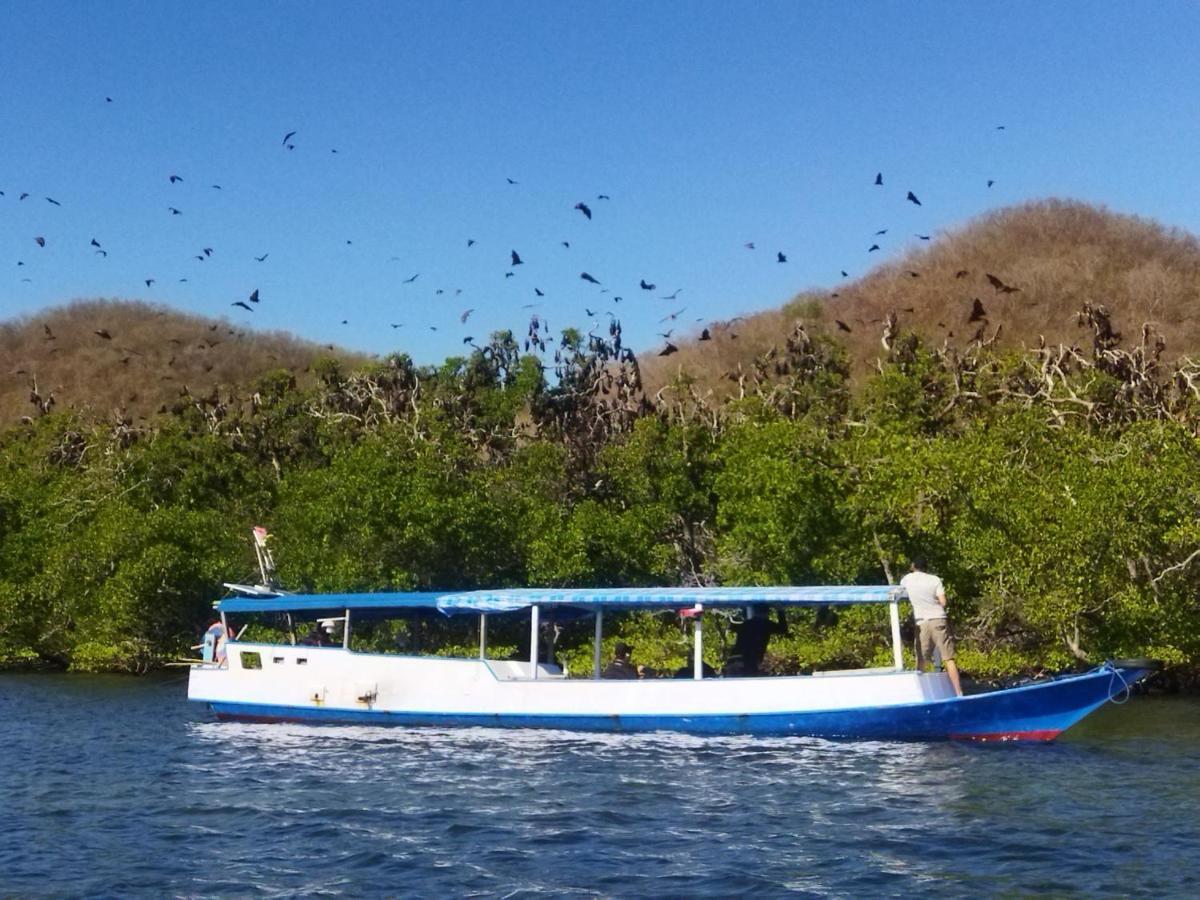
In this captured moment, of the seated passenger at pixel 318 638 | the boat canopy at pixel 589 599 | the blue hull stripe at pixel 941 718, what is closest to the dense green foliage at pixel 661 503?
the seated passenger at pixel 318 638

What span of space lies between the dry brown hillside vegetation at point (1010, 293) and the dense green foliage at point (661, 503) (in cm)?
2563

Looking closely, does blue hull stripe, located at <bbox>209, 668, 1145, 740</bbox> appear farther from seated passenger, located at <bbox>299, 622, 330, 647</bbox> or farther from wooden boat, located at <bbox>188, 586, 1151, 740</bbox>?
seated passenger, located at <bbox>299, 622, 330, 647</bbox>

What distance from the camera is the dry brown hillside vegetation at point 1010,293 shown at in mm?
78938

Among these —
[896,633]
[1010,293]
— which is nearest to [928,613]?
[896,633]

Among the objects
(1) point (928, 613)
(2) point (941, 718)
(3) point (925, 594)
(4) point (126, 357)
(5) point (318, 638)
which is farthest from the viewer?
(4) point (126, 357)

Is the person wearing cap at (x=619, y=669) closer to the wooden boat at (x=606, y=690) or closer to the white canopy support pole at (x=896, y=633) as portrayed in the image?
the wooden boat at (x=606, y=690)

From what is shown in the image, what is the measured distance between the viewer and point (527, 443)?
171 feet

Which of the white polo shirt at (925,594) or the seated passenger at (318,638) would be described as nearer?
the white polo shirt at (925,594)

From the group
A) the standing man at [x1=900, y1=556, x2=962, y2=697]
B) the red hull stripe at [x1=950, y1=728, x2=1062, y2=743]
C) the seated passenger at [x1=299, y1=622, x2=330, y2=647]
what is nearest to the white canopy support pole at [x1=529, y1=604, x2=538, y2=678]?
the seated passenger at [x1=299, y1=622, x2=330, y2=647]

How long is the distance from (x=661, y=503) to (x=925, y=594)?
62.4 ft

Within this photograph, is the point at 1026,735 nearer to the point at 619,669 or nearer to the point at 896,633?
the point at 896,633

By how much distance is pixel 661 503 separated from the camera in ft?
137

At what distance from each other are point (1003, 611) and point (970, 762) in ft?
40.9

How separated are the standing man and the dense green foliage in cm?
778
